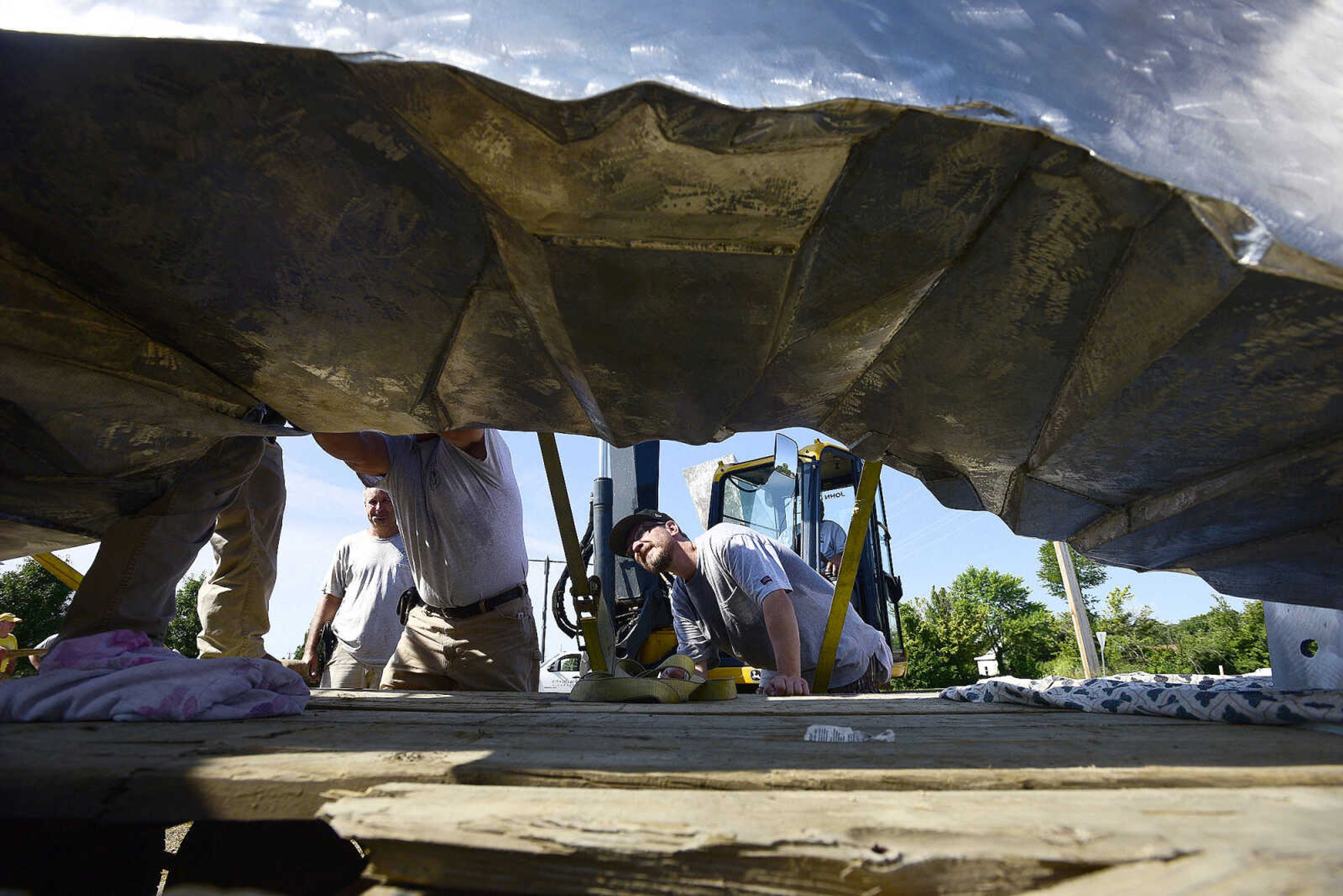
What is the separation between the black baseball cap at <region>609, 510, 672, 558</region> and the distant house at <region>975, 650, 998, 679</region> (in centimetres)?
1816

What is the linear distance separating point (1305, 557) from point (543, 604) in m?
26.1

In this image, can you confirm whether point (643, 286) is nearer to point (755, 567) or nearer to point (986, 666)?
point (755, 567)

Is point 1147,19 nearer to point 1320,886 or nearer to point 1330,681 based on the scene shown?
point 1320,886

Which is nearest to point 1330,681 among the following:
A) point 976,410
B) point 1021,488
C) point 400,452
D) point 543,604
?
point 1021,488

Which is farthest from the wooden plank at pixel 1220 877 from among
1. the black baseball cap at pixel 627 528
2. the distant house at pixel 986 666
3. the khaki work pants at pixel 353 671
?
the distant house at pixel 986 666

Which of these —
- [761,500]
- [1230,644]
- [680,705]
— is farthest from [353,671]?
[1230,644]

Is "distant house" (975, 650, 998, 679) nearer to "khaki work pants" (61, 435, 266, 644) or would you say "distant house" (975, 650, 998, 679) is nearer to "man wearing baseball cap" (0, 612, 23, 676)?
"man wearing baseball cap" (0, 612, 23, 676)

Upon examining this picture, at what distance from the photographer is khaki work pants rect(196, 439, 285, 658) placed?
3.61 meters

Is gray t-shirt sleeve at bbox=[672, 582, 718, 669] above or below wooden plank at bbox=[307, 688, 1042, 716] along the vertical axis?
above

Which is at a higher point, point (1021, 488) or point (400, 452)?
point (400, 452)

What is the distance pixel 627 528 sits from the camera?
432 cm

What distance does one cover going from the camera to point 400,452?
329cm

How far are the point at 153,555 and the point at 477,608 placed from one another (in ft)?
4.61

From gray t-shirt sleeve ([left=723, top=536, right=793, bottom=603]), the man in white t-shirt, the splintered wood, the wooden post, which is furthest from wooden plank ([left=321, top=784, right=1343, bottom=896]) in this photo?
the wooden post
